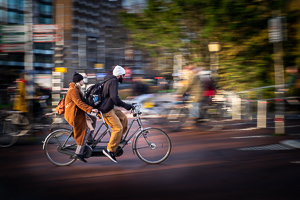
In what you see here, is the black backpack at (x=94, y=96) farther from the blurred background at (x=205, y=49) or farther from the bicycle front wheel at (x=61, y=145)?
the blurred background at (x=205, y=49)

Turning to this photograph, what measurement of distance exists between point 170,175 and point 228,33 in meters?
15.6

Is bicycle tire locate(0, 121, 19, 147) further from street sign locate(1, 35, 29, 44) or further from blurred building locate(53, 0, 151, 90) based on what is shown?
blurred building locate(53, 0, 151, 90)

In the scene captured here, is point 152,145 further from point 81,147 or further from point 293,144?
point 293,144

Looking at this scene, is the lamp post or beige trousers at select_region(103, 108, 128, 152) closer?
beige trousers at select_region(103, 108, 128, 152)

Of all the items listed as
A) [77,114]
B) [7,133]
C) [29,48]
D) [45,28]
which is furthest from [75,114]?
[29,48]

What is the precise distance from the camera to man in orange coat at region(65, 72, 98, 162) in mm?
6527

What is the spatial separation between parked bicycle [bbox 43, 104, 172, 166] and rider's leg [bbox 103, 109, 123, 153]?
0.37 feet

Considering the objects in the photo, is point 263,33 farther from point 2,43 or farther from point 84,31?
point 84,31

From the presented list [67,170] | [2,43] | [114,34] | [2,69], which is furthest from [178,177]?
[114,34]

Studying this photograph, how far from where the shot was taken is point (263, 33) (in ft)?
65.7

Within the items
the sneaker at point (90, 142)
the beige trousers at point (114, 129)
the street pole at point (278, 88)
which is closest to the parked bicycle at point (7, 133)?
the sneaker at point (90, 142)

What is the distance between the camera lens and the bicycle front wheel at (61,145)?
6.70 meters

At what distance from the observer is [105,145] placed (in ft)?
22.3

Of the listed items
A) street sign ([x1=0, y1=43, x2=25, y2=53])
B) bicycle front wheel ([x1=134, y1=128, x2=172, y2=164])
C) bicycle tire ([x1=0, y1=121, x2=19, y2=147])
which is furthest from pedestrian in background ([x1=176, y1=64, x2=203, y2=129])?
bicycle front wheel ([x1=134, y1=128, x2=172, y2=164])
